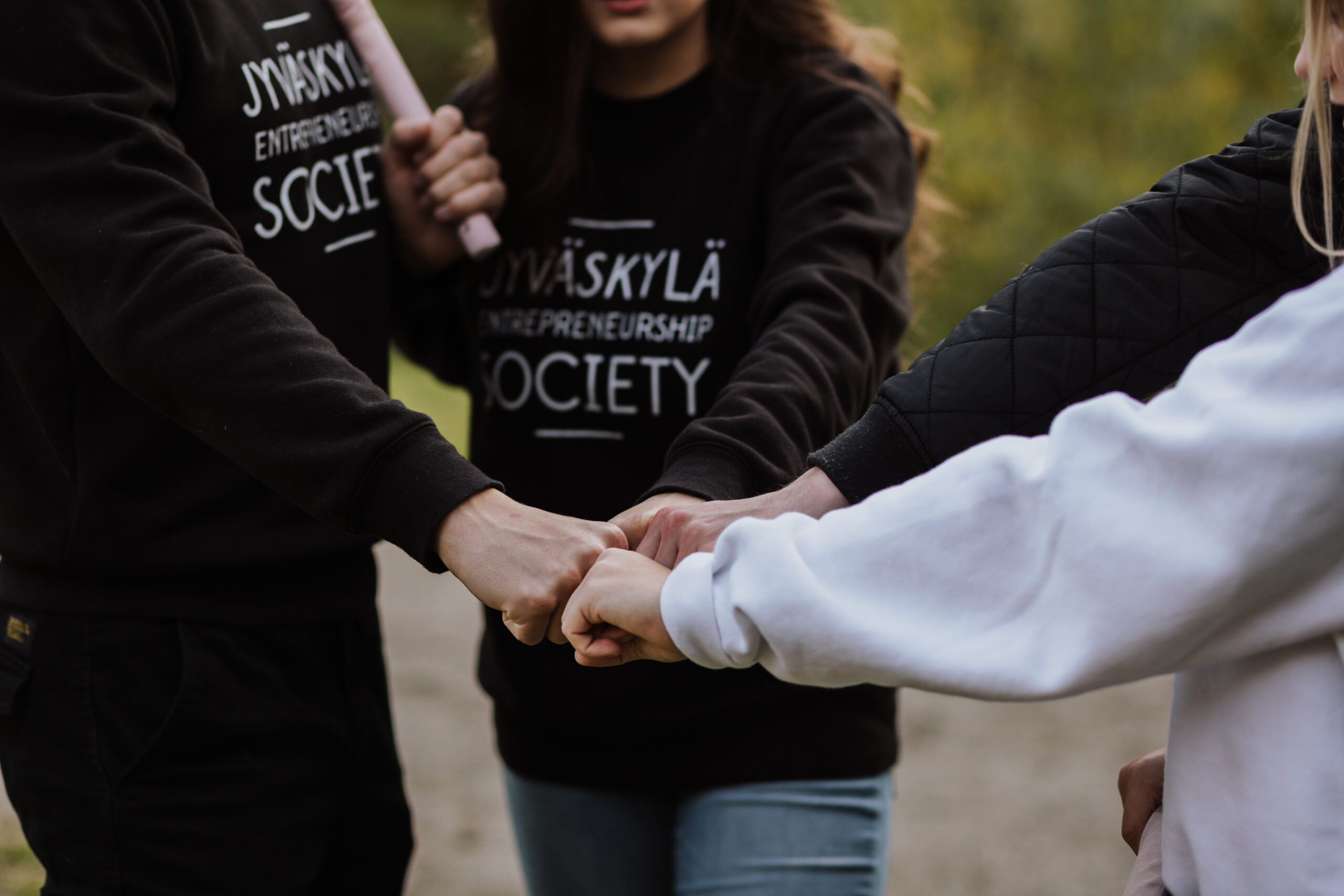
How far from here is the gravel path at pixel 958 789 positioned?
3494mm

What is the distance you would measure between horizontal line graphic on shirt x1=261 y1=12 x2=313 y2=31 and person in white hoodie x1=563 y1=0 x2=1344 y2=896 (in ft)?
3.30

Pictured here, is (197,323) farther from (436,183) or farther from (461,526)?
(436,183)

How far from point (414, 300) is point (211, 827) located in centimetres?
86

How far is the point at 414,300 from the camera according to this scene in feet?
6.98

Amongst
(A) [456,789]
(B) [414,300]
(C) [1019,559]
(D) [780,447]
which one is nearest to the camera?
(C) [1019,559]

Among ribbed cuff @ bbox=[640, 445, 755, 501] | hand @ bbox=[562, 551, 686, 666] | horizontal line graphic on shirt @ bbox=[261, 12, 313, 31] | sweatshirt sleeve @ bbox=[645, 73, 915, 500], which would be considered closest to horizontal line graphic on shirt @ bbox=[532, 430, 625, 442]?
sweatshirt sleeve @ bbox=[645, 73, 915, 500]

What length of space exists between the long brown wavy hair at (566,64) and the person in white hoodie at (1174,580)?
0.93m

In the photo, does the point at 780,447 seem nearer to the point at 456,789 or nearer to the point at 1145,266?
the point at 1145,266

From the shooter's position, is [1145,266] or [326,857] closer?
[1145,266]

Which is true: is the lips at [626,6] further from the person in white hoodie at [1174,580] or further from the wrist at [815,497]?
the person in white hoodie at [1174,580]

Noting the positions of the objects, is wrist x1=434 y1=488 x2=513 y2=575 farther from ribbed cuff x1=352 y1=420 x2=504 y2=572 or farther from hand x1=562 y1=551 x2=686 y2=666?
hand x1=562 y1=551 x2=686 y2=666

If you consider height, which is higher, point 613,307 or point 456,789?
point 613,307

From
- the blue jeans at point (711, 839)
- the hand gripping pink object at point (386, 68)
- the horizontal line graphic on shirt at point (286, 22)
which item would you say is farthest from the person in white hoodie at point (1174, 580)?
the horizontal line graphic on shirt at point (286, 22)

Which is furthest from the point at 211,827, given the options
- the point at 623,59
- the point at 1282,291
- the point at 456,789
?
the point at 456,789
